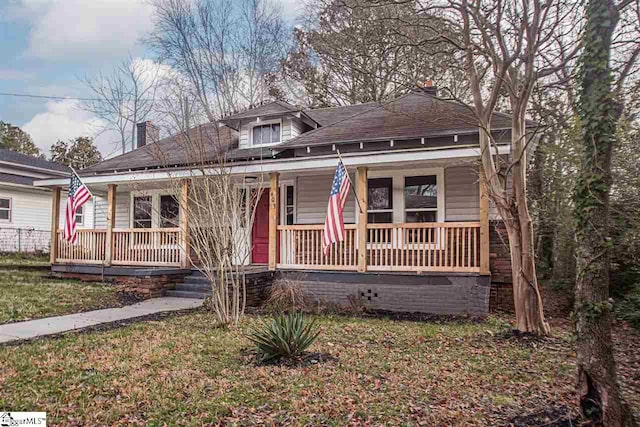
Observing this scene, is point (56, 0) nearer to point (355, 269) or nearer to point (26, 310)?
point (26, 310)

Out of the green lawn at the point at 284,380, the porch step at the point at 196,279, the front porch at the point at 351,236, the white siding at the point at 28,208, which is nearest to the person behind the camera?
the green lawn at the point at 284,380

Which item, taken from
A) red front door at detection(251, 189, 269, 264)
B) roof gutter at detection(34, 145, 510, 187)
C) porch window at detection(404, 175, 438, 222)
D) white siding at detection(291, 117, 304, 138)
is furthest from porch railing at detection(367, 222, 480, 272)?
white siding at detection(291, 117, 304, 138)

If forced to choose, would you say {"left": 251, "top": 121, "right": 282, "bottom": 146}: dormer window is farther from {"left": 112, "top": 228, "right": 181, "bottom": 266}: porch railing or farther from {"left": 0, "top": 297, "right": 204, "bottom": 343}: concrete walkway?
{"left": 0, "top": 297, "right": 204, "bottom": 343}: concrete walkway

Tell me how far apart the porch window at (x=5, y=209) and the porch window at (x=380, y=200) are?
58.4 ft

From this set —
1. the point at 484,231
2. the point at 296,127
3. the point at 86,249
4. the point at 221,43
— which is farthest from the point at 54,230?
the point at 221,43

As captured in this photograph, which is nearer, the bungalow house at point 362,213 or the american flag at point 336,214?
the american flag at point 336,214

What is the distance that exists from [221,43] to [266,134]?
427 inches

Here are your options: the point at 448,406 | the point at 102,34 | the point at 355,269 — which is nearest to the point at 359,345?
the point at 448,406

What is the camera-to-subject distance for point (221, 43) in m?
22.1

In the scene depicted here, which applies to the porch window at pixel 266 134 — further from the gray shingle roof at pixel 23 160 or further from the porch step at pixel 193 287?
the gray shingle roof at pixel 23 160

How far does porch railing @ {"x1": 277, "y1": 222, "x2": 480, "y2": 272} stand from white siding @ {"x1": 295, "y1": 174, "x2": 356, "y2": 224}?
30.6 inches

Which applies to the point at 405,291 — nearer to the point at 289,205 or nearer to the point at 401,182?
the point at 401,182

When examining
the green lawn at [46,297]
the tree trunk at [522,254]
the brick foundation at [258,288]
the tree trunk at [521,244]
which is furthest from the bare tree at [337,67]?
the green lawn at [46,297]

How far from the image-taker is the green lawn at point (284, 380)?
3.72 m
